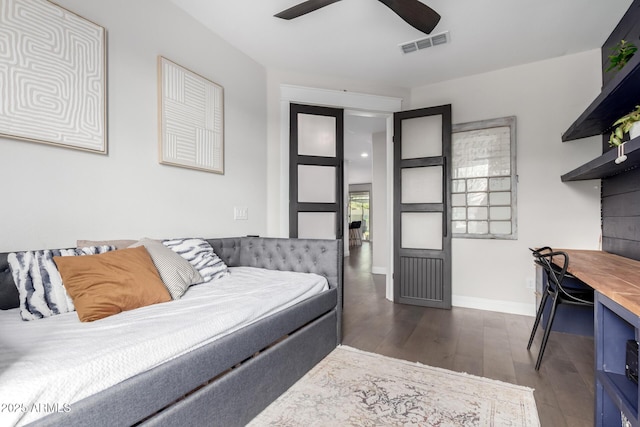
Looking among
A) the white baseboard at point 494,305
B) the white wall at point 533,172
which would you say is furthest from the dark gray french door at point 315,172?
the white baseboard at point 494,305

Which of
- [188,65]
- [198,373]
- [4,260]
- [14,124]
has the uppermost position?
[188,65]

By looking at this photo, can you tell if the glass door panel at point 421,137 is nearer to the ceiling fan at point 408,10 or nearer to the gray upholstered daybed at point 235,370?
the ceiling fan at point 408,10

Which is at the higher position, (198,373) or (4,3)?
(4,3)

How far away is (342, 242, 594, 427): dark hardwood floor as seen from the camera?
66.7 inches

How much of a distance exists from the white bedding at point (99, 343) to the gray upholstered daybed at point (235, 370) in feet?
0.12

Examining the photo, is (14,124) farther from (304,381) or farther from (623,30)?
(623,30)

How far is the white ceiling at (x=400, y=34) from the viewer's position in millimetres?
2334

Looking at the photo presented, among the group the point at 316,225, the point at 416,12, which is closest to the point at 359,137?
the point at 316,225

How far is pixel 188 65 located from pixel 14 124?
129 cm

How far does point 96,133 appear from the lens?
1782mm

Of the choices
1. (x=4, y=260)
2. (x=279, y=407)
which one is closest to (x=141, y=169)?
(x=4, y=260)

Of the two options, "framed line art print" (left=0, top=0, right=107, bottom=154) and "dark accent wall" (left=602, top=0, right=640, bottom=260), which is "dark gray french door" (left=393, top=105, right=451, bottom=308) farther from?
"framed line art print" (left=0, top=0, right=107, bottom=154)

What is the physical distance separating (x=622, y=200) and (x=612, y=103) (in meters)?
0.91

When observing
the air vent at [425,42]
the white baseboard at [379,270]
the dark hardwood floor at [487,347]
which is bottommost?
the white baseboard at [379,270]
